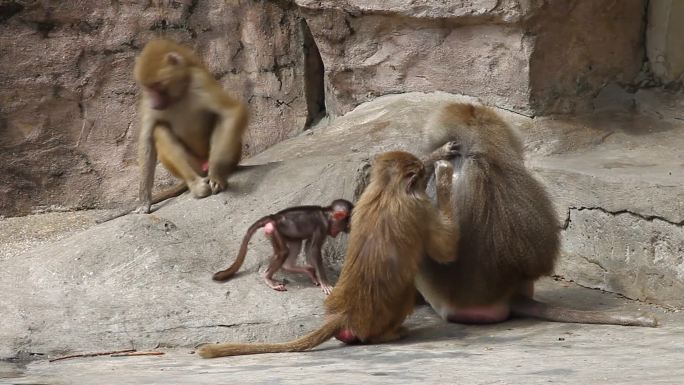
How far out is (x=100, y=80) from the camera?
9.69 meters

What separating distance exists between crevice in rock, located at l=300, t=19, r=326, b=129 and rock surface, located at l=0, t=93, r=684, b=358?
151cm

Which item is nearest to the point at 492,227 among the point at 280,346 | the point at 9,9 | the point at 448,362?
the point at 448,362

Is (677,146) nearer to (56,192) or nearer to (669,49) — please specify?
(669,49)

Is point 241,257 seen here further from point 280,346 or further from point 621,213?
point 621,213

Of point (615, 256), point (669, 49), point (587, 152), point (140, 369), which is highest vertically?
point (669, 49)

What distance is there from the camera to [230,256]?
693 cm

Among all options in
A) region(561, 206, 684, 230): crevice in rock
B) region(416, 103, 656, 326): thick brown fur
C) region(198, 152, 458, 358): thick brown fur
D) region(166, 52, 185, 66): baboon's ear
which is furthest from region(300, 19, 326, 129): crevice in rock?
region(198, 152, 458, 358): thick brown fur

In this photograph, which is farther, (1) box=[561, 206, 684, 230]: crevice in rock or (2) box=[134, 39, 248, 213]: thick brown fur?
(2) box=[134, 39, 248, 213]: thick brown fur

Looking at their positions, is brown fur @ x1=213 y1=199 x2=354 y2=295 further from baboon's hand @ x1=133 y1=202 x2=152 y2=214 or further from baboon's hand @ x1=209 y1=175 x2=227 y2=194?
baboon's hand @ x1=133 y1=202 x2=152 y2=214

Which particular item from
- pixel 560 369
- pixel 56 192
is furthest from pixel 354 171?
pixel 56 192

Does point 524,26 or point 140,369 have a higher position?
point 524,26

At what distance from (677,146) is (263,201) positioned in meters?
2.67

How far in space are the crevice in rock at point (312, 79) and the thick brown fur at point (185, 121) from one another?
1682 mm

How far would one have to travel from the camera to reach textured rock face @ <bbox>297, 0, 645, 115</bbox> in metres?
7.88
